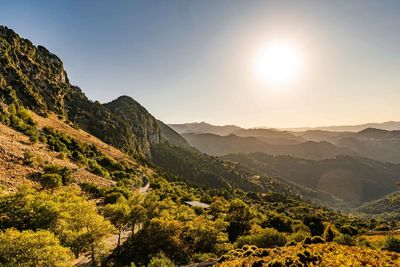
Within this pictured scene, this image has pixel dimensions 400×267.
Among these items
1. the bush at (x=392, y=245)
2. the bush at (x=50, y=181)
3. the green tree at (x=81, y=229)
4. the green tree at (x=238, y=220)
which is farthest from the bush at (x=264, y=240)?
the bush at (x=50, y=181)

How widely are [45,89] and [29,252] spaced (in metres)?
154

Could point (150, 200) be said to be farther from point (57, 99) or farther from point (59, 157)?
point (57, 99)

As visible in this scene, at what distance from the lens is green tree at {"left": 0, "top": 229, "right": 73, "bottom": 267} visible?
21641mm

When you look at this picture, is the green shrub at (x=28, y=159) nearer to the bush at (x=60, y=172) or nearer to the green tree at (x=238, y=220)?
the bush at (x=60, y=172)

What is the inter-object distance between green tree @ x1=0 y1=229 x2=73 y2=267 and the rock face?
331 feet

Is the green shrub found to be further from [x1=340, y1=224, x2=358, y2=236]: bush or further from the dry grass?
[x1=340, y1=224, x2=358, y2=236]: bush

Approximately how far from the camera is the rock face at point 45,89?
4921 inches

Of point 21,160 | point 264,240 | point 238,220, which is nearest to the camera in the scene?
point 264,240

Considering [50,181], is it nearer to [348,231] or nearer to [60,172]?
[60,172]

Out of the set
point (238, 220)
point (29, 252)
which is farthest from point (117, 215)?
point (238, 220)

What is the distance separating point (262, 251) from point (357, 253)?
9.93m

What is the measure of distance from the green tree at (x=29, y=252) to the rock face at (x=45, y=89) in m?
101

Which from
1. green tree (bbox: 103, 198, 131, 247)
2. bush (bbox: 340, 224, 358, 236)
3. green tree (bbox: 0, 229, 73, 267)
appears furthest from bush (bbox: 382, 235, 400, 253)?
green tree (bbox: 0, 229, 73, 267)

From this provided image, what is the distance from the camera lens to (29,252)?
2211 cm
